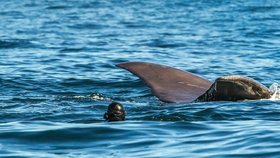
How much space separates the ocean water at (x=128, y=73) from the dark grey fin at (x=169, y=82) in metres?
0.21

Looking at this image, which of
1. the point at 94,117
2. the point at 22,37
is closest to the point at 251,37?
the point at 22,37

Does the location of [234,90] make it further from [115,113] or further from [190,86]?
[115,113]

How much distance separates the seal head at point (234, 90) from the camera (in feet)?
40.3

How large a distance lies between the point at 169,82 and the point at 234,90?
3.63ft

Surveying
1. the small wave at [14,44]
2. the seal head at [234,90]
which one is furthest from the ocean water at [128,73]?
the seal head at [234,90]

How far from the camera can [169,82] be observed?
1307 cm

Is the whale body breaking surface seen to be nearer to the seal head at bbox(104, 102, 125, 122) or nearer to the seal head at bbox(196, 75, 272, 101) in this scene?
the seal head at bbox(196, 75, 272, 101)

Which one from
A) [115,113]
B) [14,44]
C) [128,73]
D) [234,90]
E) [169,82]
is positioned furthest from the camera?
[14,44]

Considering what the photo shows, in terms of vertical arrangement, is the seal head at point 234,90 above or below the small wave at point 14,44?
below

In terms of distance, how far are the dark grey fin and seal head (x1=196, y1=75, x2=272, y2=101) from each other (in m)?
0.36

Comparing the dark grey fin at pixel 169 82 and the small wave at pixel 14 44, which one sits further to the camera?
the small wave at pixel 14 44

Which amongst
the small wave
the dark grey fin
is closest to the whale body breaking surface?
the dark grey fin

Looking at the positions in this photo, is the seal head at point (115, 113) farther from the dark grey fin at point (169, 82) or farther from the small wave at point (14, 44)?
the small wave at point (14, 44)

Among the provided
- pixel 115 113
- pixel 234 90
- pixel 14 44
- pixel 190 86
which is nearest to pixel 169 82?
pixel 190 86
